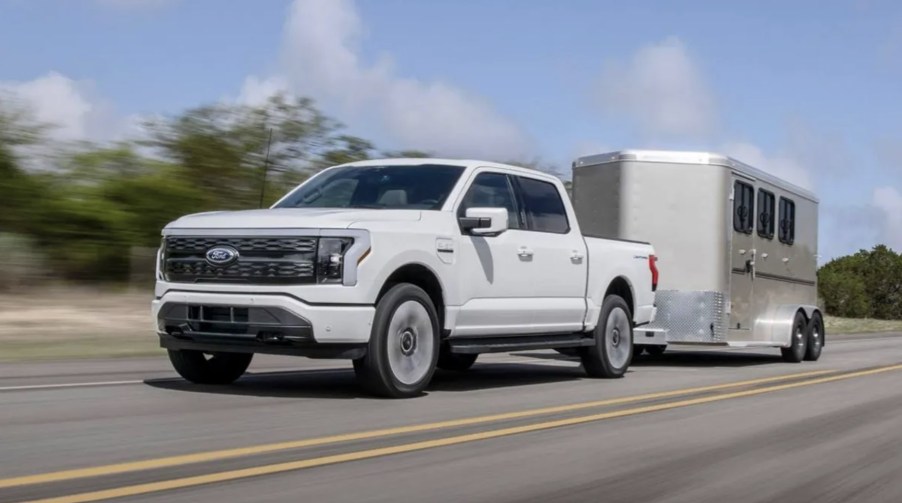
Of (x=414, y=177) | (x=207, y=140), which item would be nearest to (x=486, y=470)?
(x=414, y=177)

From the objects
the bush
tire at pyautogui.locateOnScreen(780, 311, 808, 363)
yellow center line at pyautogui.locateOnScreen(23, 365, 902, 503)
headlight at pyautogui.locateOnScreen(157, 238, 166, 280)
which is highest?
the bush

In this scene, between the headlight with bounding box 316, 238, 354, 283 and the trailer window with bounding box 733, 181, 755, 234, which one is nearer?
the headlight with bounding box 316, 238, 354, 283

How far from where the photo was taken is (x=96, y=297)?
21.5m

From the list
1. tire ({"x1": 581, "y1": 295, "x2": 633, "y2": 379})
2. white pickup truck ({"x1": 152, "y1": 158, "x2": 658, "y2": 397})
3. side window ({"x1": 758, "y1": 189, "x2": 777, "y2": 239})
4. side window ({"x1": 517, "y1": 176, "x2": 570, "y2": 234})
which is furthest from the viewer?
side window ({"x1": 758, "y1": 189, "x2": 777, "y2": 239})

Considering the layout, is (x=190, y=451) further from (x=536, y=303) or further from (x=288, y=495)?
(x=536, y=303)

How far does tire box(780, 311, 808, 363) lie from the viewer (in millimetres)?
17875

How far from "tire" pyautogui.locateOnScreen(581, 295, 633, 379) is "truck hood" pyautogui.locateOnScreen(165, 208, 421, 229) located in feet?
11.2

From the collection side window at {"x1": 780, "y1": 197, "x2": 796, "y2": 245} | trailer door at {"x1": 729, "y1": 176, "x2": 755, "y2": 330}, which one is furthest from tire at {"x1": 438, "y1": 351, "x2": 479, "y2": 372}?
side window at {"x1": 780, "y1": 197, "x2": 796, "y2": 245}

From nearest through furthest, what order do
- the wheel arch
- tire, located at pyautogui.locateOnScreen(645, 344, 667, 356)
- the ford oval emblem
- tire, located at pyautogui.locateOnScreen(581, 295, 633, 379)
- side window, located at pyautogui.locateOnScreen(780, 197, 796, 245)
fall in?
the ford oval emblem
the wheel arch
tire, located at pyautogui.locateOnScreen(581, 295, 633, 379)
tire, located at pyautogui.locateOnScreen(645, 344, 667, 356)
side window, located at pyautogui.locateOnScreen(780, 197, 796, 245)

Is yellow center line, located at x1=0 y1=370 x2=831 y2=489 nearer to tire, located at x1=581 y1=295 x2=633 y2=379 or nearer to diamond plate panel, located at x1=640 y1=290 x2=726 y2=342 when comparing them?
tire, located at x1=581 y1=295 x2=633 y2=379

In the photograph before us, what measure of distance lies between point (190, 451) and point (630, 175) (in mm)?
10643

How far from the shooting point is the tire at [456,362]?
13094 mm

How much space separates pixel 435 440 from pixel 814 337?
1264cm

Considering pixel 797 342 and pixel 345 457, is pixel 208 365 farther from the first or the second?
pixel 797 342
